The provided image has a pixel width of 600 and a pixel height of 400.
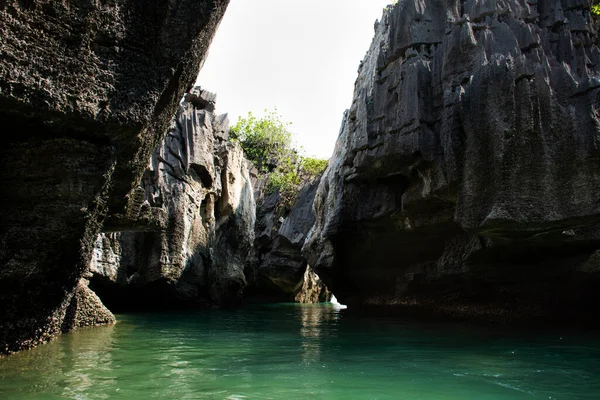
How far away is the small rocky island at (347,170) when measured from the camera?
190 inches

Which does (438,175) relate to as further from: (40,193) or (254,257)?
(254,257)

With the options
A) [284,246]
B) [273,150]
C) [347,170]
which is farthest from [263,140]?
[347,170]

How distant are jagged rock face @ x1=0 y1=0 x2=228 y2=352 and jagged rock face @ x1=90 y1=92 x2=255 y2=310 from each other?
9.31m

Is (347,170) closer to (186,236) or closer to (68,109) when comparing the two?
(186,236)

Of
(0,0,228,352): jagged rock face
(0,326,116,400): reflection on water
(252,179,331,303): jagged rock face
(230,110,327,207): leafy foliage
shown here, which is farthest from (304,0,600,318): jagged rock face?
(230,110,327,207): leafy foliage

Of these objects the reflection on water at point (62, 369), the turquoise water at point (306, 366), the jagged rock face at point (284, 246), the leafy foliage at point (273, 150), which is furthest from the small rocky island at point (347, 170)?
the leafy foliage at point (273, 150)

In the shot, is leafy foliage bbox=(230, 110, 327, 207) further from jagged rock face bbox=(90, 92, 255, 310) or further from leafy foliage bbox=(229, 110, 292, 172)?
jagged rock face bbox=(90, 92, 255, 310)

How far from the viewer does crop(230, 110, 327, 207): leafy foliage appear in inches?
1359

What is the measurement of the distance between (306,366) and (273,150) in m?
31.9

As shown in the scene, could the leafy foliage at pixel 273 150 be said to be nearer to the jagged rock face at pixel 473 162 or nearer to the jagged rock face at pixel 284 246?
the jagged rock face at pixel 284 246

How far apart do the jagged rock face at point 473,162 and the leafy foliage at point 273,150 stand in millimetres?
17756

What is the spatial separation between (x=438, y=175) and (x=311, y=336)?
4.97m

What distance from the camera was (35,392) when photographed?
13.8 ft

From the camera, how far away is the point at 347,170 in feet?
48.1
